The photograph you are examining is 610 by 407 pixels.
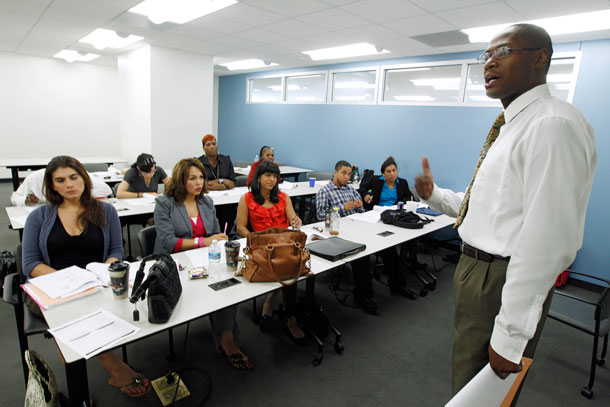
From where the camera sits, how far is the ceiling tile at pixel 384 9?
126 inches

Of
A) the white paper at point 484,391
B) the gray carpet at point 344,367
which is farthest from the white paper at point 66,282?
the white paper at point 484,391

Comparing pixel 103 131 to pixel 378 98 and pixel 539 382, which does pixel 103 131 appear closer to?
pixel 378 98

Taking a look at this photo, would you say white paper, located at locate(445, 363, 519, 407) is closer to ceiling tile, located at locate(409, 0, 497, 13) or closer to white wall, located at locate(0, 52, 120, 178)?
ceiling tile, located at locate(409, 0, 497, 13)

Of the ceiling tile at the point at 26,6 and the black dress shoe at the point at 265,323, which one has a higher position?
the ceiling tile at the point at 26,6

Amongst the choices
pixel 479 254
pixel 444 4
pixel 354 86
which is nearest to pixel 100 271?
pixel 479 254

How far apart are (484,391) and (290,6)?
11.7ft

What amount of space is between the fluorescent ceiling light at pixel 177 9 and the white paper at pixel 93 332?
320 centimetres

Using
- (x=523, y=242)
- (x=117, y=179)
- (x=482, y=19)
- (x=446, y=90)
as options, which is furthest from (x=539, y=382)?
(x=117, y=179)

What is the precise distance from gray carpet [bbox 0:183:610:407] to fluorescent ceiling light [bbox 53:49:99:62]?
613 centimetres

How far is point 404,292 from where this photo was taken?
354 cm

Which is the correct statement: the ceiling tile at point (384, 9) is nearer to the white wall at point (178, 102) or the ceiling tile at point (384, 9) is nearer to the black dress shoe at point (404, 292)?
the black dress shoe at point (404, 292)

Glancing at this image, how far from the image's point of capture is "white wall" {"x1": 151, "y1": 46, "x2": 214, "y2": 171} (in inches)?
234

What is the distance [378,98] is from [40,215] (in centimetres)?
512

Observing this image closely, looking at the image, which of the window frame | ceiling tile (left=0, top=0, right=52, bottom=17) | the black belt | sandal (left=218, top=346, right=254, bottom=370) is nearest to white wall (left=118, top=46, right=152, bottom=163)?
ceiling tile (left=0, top=0, right=52, bottom=17)
